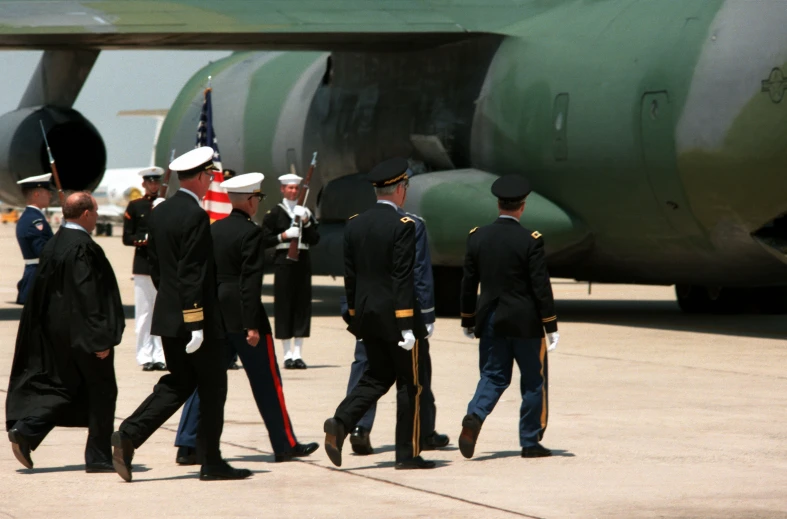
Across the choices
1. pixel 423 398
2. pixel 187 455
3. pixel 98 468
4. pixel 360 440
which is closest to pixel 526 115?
pixel 423 398

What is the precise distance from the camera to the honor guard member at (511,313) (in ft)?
28.5

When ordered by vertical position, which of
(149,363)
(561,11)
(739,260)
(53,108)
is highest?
(561,11)

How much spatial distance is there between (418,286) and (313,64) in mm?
13441

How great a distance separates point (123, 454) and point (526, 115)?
10.8 meters

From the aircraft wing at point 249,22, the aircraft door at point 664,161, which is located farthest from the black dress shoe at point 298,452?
the aircraft wing at point 249,22

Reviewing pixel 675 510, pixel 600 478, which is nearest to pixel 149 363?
pixel 600 478

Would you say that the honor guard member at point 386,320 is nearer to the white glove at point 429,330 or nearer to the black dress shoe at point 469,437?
the white glove at point 429,330

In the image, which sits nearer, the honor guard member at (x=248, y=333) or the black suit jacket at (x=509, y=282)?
the honor guard member at (x=248, y=333)

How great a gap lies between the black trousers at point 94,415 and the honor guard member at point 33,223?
437cm

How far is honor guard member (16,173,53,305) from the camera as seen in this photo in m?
12.3

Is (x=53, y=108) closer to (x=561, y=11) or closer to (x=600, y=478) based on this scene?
(x=561, y=11)

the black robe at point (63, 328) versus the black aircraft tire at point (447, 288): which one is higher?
the black robe at point (63, 328)

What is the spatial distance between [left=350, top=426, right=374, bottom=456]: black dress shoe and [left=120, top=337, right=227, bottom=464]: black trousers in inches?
42.6

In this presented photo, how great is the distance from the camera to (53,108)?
20797 millimetres
